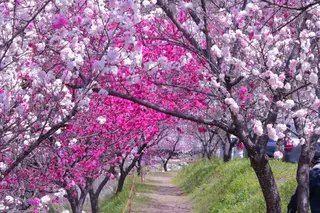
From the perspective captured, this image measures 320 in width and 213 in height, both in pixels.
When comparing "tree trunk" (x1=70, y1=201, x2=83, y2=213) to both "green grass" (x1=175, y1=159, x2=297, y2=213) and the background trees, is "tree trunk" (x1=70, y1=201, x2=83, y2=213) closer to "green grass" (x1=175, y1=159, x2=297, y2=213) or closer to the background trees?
the background trees

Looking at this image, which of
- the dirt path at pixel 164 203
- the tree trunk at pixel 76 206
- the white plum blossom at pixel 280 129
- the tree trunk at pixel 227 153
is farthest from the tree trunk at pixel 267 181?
the tree trunk at pixel 227 153

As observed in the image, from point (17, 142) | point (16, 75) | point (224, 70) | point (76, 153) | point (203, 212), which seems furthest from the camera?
point (203, 212)

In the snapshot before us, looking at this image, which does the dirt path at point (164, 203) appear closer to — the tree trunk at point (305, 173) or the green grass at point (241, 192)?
the green grass at point (241, 192)

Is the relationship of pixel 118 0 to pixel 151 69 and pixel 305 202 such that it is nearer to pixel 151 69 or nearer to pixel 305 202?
pixel 151 69

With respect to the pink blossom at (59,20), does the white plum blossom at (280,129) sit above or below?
below

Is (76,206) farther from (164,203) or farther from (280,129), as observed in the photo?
(164,203)

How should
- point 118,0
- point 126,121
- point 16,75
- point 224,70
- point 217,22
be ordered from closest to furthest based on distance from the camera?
point 118,0 → point 16,75 → point 224,70 → point 217,22 → point 126,121

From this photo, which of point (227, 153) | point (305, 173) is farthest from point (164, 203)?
point (305, 173)

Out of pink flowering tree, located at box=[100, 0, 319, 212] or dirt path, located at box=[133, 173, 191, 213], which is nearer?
pink flowering tree, located at box=[100, 0, 319, 212]

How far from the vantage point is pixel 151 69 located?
7055 millimetres

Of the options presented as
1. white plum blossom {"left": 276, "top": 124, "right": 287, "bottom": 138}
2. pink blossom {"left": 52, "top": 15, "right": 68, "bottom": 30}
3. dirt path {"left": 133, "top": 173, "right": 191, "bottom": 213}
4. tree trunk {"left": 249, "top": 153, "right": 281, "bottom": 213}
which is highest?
pink blossom {"left": 52, "top": 15, "right": 68, "bottom": 30}

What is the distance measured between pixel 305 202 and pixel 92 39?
139 inches

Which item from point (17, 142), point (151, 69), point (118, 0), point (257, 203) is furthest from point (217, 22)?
point (257, 203)

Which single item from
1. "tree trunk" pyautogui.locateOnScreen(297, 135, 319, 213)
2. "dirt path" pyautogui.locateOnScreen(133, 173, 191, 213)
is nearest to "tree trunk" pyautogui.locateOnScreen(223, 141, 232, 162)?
"dirt path" pyautogui.locateOnScreen(133, 173, 191, 213)
